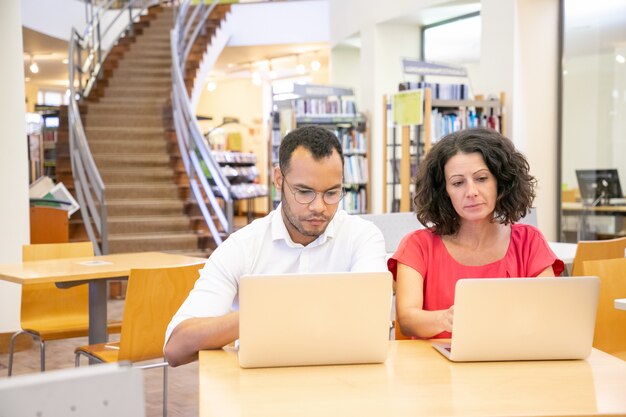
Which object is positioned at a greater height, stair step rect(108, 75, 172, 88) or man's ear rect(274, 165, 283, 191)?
stair step rect(108, 75, 172, 88)

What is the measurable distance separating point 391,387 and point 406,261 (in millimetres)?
801

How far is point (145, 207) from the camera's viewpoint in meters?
8.09

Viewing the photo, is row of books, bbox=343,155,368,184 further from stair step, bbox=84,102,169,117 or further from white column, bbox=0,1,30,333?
white column, bbox=0,1,30,333

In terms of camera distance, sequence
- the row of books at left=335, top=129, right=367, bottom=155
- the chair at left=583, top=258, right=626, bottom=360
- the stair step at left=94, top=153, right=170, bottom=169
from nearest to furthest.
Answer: the chair at left=583, top=258, right=626, bottom=360
the stair step at left=94, top=153, right=170, bottom=169
the row of books at left=335, top=129, right=367, bottom=155

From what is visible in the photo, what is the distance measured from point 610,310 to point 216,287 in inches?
63.0

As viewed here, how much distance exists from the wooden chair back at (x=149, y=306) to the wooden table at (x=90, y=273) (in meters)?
0.42

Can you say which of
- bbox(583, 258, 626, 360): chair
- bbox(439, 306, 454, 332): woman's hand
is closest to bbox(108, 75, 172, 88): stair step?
bbox(583, 258, 626, 360): chair

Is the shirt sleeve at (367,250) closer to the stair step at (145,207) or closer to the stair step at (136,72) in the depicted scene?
the stair step at (145,207)

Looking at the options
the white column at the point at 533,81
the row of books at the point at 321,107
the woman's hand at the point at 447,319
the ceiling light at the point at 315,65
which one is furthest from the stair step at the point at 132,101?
the woman's hand at the point at 447,319

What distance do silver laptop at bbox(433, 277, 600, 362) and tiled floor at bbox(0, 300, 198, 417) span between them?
2265 mm

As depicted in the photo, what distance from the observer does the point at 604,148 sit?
22.8 ft

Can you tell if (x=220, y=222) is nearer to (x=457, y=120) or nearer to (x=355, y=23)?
(x=457, y=120)

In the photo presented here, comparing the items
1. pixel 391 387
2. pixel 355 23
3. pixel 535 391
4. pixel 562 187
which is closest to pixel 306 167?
pixel 391 387

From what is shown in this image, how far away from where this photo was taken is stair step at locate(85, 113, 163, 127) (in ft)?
30.3
